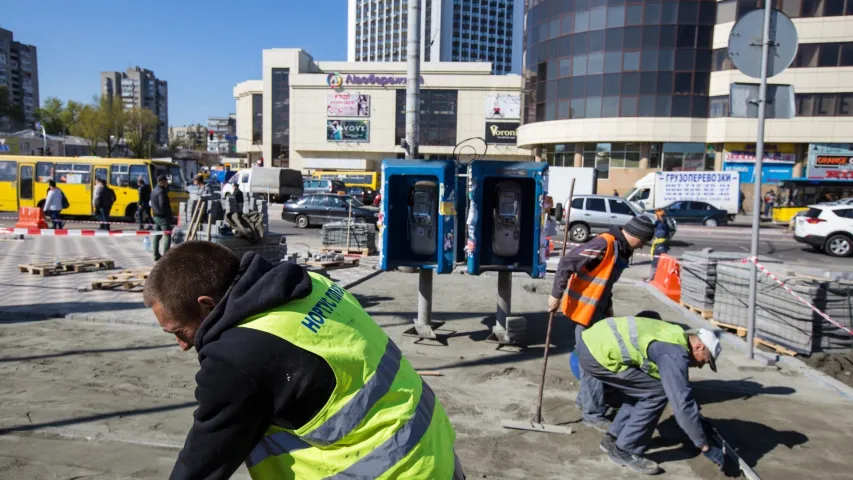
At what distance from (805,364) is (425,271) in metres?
4.63

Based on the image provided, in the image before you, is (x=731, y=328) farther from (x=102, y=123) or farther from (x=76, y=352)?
(x=102, y=123)

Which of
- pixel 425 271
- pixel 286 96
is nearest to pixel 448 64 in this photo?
pixel 286 96

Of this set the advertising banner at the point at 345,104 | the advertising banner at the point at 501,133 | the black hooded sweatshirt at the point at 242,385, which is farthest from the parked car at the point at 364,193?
the black hooded sweatshirt at the point at 242,385

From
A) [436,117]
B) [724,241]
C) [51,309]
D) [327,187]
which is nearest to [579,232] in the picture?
[724,241]

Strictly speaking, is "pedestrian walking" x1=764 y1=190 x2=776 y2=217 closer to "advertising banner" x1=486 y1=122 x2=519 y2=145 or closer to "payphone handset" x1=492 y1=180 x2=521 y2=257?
"advertising banner" x1=486 y1=122 x2=519 y2=145

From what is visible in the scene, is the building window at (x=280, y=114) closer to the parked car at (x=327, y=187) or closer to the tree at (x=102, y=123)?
the tree at (x=102, y=123)

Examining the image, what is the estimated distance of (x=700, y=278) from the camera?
358 inches

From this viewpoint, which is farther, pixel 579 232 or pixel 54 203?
pixel 579 232

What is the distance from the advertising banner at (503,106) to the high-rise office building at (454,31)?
81.5 metres

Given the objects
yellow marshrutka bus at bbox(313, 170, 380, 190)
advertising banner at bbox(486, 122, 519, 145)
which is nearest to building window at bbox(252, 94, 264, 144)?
advertising banner at bbox(486, 122, 519, 145)

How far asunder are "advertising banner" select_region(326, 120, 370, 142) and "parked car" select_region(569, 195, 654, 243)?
1976 inches

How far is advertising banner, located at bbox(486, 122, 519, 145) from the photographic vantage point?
222 feet

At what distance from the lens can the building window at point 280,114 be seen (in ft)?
245

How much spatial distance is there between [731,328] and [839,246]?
1368 centimetres
